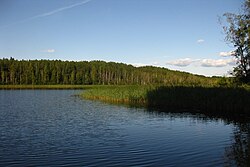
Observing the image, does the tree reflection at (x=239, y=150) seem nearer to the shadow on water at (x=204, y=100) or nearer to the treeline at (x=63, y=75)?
the shadow on water at (x=204, y=100)

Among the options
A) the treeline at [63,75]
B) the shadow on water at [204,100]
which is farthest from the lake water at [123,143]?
the treeline at [63,75]

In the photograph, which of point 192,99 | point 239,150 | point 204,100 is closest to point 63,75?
point 192,99

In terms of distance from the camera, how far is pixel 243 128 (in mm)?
20266

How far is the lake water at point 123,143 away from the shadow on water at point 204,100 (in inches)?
244

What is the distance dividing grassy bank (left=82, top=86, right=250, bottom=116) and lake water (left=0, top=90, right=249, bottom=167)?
6.50 m

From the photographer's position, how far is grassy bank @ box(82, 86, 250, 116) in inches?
1121

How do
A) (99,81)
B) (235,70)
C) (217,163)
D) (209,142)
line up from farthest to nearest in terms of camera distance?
(99,81)
(235,70)
(209,142)
(217,163)

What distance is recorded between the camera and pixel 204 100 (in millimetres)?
31609

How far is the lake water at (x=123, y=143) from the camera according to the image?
1202 cm

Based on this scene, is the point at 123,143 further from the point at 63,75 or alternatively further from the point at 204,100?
the point at 63,75

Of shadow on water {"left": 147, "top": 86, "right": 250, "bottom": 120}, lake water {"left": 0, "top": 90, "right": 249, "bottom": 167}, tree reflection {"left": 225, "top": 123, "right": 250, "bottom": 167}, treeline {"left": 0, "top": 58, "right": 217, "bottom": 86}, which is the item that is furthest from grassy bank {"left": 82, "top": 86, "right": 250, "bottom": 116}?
treeline {"left": 0, "top": 58, "right": 217, "bottom": 86}

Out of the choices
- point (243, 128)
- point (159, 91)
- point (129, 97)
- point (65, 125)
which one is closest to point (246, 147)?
point (243, 128)

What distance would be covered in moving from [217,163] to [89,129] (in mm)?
9688

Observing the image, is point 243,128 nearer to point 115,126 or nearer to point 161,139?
point 161,139
